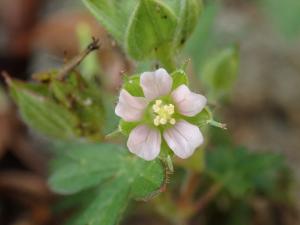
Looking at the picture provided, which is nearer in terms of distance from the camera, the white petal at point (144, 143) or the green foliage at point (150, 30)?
the white petal at point (144, 143)

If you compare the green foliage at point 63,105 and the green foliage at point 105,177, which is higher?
the green foliage at point 63,105

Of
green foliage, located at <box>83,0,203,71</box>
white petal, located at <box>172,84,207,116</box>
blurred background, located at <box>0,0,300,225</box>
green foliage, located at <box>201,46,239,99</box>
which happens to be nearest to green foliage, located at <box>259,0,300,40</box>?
blurred background, located at <box>0,0,300,225</box>

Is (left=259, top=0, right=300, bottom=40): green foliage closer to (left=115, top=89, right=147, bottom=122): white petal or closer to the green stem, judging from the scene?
the green stem

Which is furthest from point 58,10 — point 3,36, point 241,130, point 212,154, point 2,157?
point 212,154

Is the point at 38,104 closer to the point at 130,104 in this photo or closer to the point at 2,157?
the point at 130,104

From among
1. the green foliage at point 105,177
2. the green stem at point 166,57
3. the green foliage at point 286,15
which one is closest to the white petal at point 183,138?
the green foliage at point 105,177

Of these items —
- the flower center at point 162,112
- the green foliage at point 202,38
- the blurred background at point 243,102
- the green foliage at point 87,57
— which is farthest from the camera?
the blurred background at point 243,102

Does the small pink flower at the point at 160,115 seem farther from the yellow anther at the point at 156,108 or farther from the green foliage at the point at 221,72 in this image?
the green foliage at the point at 221,72

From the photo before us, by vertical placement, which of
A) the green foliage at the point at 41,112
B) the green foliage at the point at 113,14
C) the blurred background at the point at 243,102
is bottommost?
the blurred background at the point at 243,102
